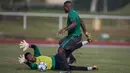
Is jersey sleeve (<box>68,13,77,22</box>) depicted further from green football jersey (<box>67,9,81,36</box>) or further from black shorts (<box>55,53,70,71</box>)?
black shorts (<box>55,53,70,71</box>)

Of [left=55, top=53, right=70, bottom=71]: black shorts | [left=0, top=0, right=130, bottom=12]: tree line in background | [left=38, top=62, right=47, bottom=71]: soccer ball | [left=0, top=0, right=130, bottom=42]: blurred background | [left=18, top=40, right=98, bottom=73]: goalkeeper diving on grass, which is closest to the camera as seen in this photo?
[left=55, top=53, right=70, bottom=71]: black shorts

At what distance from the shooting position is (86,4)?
5375cm

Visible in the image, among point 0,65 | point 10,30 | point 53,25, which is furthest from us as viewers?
point 53,25

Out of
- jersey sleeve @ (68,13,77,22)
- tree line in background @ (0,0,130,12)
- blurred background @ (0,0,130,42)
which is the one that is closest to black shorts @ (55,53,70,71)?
jersey sleeve @ (68,13,77,22)

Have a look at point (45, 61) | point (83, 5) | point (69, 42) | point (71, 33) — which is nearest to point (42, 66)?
point (45, 61)

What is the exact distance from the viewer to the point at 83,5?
5341 cm

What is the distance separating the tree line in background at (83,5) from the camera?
1897 inches

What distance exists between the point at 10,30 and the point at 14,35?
2.37 m

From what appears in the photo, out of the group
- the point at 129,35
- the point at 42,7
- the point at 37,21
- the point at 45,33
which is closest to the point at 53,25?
the point at 37,21

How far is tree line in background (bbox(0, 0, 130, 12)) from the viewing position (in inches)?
1897

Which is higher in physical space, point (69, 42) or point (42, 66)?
point (69, 42)

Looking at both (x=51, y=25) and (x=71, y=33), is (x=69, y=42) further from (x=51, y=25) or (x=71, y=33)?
(x=51, y=25)

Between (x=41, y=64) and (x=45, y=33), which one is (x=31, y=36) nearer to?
(x=45, y=33)

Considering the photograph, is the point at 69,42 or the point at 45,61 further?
the point at 45,61
